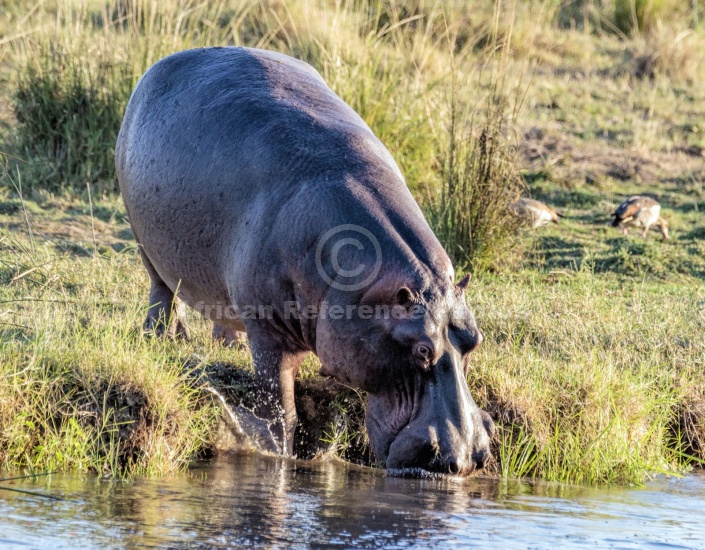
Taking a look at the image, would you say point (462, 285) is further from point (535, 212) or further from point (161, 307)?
point (535, 212)

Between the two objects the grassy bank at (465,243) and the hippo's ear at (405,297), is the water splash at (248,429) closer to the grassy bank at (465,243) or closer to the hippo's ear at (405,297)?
the grassy bank at (465,243)

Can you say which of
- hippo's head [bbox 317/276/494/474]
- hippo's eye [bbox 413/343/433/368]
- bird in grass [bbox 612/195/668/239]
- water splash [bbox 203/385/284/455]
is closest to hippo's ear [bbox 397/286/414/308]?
hippo's head [bbox 317/276/494/474]

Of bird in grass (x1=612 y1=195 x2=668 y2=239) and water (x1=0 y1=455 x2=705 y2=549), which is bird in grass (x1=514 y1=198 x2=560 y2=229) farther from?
water (x1=0 y1=455 x2=705 y2=549)

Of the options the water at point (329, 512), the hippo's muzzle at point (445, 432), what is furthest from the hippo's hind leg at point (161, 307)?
the hippo's muzzle at point (445, 432)

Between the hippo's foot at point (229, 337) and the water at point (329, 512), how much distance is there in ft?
3.27

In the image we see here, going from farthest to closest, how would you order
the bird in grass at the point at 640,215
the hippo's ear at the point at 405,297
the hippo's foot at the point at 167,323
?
the bird in grass at the point at 640,215
the hippo's foot at the point at 167,323
the hippo's ear at the point at 405,297

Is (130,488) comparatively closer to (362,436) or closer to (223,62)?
(362,436)

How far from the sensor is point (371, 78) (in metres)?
8.40

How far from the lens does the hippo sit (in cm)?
391

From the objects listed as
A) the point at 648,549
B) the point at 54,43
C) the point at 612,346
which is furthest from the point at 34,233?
the point at 648,549

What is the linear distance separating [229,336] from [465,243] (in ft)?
7.50

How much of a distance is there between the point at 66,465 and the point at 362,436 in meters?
1.29

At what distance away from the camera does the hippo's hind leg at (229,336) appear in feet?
18.6

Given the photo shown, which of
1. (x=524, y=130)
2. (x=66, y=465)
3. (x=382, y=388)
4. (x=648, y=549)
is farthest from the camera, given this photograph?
(x=524, y=130)
